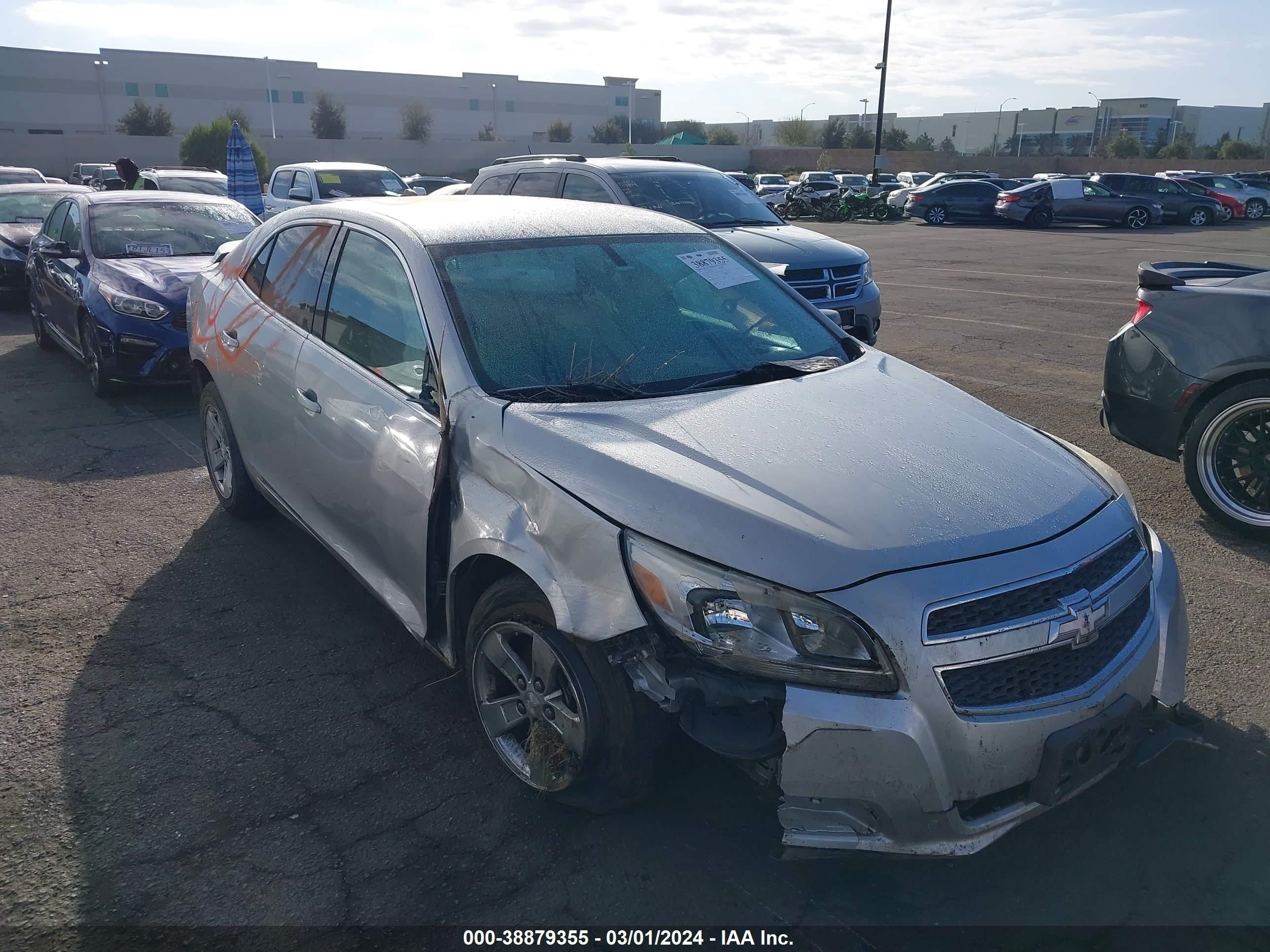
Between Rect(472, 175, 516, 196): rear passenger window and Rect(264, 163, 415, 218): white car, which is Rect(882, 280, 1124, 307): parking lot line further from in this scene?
Rect(264, 163, 415, 218): white car

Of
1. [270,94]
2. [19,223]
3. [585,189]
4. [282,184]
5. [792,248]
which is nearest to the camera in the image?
[792,248]

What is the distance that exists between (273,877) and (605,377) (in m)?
1.82

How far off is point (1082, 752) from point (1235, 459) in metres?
3.38

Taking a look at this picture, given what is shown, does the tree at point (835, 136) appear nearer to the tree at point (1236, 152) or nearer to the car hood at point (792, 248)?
the tree at point (1236, 152)

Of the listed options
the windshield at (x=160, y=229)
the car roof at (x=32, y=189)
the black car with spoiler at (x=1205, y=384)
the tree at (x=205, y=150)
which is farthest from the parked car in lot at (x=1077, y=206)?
the tree at (x=205, y=150)

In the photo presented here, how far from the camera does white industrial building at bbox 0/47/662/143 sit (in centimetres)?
7012

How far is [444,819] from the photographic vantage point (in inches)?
118

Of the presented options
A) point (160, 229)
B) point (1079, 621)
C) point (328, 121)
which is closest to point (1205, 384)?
point (1079, 621)

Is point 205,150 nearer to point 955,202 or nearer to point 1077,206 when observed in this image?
point 955,202

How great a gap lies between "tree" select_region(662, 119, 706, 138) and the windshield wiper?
3972 inches

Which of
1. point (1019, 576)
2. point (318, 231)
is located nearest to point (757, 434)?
point (1019, 576)

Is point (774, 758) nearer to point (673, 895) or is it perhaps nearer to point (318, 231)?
point (673, 895)

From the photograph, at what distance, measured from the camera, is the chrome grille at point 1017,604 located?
2377 mm

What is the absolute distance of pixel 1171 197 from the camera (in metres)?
29.0
